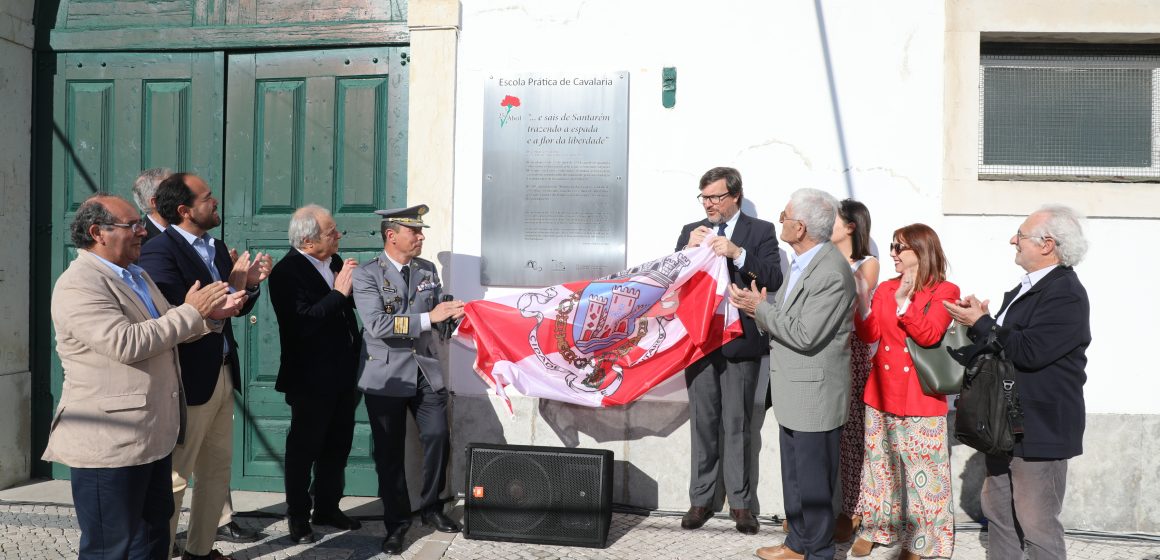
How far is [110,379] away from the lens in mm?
3422

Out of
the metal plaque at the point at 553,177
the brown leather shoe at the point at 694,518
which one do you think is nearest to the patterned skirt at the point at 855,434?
the brown leather shoe at the point at 694,518

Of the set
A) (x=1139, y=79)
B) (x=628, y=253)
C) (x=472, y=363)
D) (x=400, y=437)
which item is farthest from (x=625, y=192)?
(x=1139, y=79)

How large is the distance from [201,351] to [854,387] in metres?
3.63

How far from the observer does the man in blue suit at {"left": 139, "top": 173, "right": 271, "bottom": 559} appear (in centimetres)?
431

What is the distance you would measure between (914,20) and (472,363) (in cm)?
371

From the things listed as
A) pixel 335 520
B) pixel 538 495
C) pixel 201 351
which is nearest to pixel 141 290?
pixel 201 351

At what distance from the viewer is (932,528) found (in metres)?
4.83

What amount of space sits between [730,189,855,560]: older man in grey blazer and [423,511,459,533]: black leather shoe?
2133mm

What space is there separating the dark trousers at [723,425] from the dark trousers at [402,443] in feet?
5.13

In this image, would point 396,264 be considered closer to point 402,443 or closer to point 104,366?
point 402,443

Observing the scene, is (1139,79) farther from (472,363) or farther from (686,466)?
(472,363)

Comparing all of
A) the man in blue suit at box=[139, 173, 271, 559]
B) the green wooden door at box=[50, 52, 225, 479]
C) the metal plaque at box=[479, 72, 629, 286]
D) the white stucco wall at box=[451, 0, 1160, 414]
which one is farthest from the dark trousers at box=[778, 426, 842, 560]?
the green wooden door at box=[50, 52, 225, 479]

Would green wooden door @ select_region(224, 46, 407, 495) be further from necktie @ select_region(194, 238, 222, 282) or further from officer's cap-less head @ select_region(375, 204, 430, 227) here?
necktie @ select_region(194, 238, 222, 282)

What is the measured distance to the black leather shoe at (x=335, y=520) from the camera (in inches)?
215
